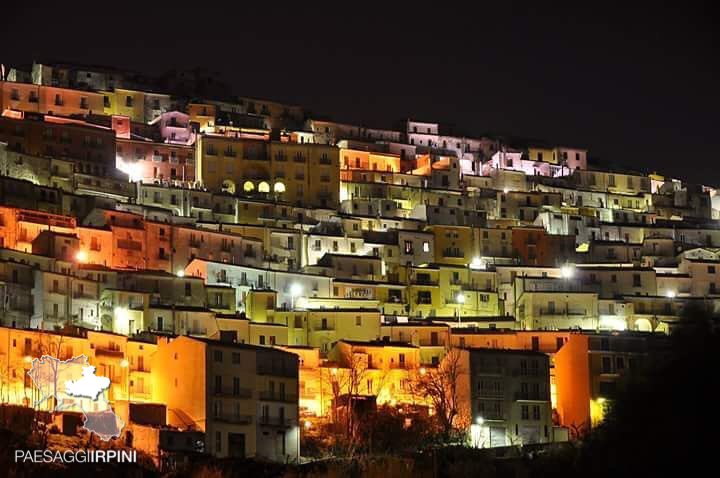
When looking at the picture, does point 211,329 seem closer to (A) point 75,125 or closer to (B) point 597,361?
(B) point 597,361

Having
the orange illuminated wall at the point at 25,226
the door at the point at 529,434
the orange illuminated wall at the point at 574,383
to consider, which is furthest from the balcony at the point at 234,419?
the orange illuminated wall at the point at 25,226

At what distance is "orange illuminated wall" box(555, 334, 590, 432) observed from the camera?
229 ft

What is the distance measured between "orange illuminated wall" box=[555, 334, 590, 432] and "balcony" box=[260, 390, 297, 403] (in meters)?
13.1

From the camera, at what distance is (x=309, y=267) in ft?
281

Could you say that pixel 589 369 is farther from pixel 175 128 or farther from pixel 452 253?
pixel 175 128

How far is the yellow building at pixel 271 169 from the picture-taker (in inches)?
3848

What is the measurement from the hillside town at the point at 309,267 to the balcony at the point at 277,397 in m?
0.10

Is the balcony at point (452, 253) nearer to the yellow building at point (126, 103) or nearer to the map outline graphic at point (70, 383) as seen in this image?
the yellow building at point (126, 103)

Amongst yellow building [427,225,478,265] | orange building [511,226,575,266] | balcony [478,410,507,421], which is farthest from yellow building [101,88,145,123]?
balcony [478,410,507,421]

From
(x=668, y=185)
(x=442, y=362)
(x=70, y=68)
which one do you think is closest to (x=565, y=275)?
(x=442, y=362)

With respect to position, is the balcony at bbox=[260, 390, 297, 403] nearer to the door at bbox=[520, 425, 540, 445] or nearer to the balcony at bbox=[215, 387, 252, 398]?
the balcony at bbox=[215, 387, 252, 398]

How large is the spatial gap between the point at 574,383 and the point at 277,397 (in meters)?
14.8

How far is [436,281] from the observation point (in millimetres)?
86625

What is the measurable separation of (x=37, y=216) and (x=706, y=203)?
55676mm
